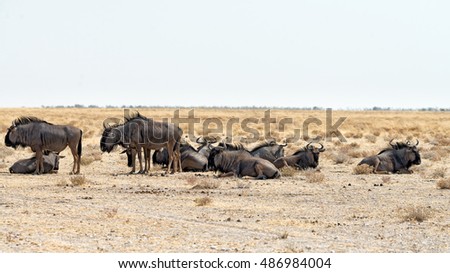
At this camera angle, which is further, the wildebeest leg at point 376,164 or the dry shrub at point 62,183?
the wildebeest leg at point 376,164

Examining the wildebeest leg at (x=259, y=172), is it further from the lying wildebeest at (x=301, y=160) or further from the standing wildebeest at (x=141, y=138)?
the standing wildebeest at (x=141, y=138)

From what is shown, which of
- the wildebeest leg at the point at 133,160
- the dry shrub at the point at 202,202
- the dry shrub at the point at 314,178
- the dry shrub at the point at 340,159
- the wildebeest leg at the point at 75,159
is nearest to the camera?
the dry shrub at the point at 202,202

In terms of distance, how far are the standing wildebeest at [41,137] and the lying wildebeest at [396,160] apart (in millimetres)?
9037

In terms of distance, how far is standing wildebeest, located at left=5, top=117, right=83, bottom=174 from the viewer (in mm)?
24312

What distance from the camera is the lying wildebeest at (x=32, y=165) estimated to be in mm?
24172

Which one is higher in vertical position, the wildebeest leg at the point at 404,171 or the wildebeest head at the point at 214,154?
the wildebeest head at the point at 214,154

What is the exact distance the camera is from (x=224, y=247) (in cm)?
1162

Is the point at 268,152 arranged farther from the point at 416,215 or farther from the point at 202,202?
the point at 416,215

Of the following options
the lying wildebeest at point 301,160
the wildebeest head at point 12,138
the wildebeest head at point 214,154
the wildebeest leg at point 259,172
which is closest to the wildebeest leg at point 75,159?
the wildebeest head at point 12,138

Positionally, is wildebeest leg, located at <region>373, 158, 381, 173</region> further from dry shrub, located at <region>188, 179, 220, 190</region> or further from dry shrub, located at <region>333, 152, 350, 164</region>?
dry shrub, located at <region>188, 179, 220, 190</region>

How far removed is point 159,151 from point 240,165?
188 inches

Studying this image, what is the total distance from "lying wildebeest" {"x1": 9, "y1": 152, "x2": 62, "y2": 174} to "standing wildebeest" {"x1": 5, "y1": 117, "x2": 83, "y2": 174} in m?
0.20

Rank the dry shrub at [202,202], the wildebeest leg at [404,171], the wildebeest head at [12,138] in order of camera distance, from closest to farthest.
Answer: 1. the dry shrub at [202,202]
2. the wildebeest head at [12,138]
3. the wildebeest leg at [404,171]
